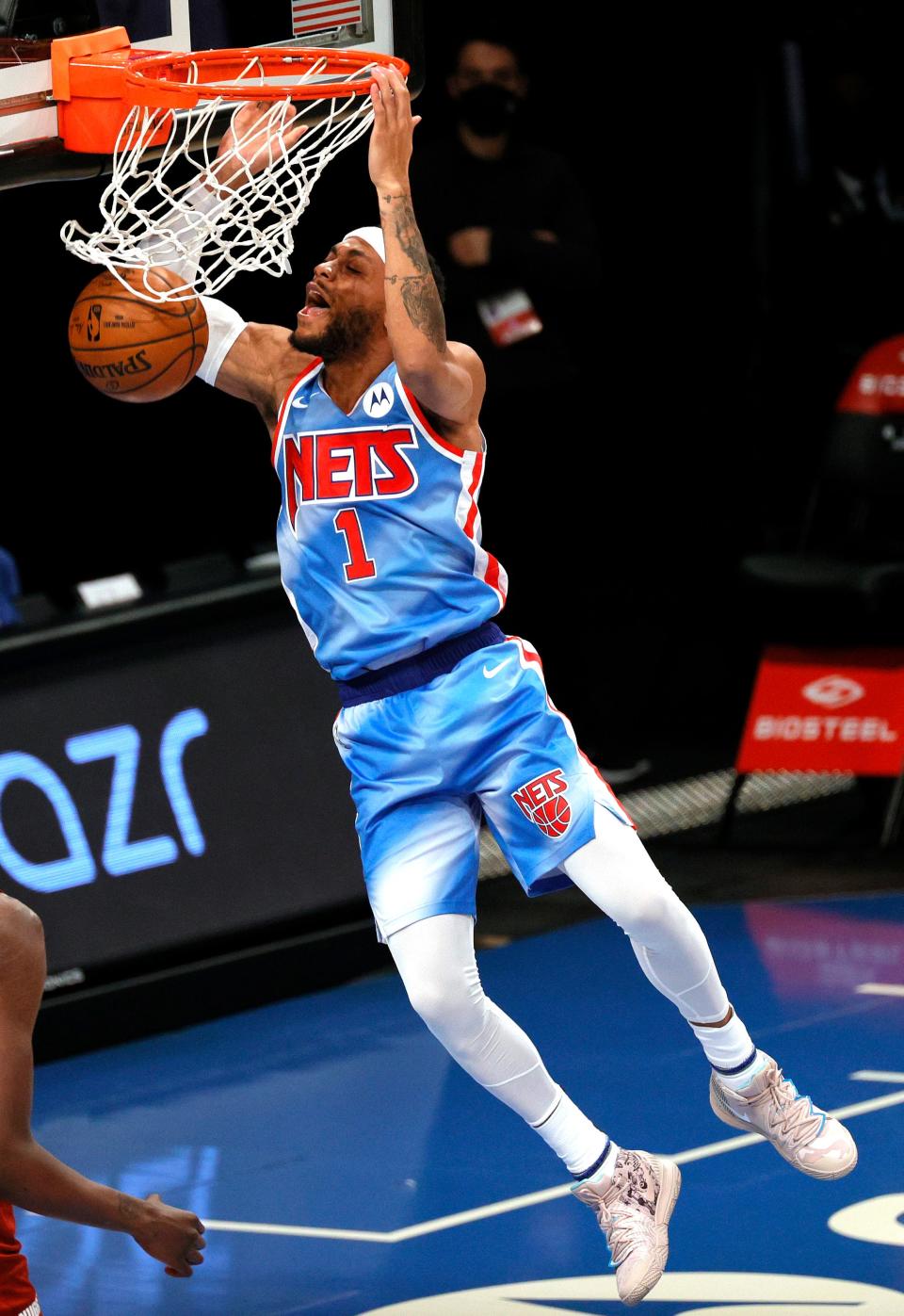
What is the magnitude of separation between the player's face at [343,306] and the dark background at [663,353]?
5.24 m

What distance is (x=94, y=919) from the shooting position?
693 centimetres

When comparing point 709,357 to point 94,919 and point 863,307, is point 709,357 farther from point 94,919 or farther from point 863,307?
point 94,919

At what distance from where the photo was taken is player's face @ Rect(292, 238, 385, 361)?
4.98m

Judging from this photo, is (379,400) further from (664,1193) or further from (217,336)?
(664,1193)

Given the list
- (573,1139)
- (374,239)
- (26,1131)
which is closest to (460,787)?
(573,1139)

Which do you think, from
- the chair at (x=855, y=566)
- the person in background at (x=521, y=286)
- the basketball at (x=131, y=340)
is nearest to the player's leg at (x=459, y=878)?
the basketball at (x=131, y=340)

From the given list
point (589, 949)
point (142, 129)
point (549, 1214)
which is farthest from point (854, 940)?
point (142, 129)

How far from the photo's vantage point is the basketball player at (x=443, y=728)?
4.81m

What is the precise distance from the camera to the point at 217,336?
5242mm

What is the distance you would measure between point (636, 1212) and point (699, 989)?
494mm

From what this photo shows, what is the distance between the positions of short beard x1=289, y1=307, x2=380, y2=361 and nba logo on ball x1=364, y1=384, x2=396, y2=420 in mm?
99

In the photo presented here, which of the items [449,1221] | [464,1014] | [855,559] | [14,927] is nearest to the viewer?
[14,927]

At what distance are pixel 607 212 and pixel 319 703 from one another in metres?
5.94

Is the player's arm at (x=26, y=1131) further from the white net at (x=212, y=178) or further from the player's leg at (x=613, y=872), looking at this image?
the white net at (x=212, y=178)
